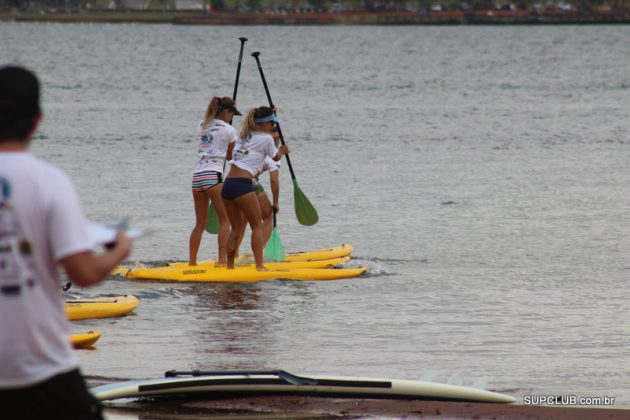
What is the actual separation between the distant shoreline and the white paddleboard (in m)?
153

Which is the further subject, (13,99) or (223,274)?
(223,274)

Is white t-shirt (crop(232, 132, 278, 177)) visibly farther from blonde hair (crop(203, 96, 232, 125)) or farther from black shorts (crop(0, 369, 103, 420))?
black shorts (crop(0, 369, 103, 420))

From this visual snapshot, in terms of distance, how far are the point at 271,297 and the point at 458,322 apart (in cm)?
210

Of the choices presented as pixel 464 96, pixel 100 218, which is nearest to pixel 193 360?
pixel 100 218

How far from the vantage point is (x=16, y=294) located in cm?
417

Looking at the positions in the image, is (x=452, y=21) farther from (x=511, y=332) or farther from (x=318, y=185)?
(x=511, y=332)

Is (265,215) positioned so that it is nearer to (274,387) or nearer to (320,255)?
(320,255)

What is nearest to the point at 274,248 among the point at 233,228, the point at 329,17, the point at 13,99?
the point at 233,228

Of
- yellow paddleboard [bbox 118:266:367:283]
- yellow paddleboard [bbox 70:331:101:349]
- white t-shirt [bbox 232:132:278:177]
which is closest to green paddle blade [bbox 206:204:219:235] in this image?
yellow paddleboard [bbox 118:266:367:283]

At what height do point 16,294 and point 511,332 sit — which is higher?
point 16,294

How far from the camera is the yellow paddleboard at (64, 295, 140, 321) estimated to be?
37.4 feet

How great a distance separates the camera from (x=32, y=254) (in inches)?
164

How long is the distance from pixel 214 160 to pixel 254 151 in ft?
1.77

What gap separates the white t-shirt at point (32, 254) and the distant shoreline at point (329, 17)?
512ft
